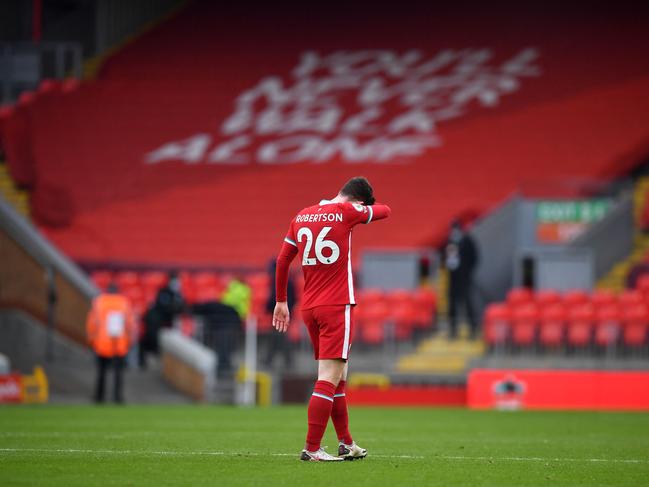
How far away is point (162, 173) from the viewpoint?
103 ft

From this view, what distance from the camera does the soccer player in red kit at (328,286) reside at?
8625mm

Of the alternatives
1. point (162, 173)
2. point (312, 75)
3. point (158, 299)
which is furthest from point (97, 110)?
point (158, 299)

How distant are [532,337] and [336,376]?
49.0ft

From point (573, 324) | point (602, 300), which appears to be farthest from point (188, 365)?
point (602, 300)

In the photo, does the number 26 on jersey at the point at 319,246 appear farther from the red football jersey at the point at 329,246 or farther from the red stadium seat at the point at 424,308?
the red stadium seat at the point at 424,308

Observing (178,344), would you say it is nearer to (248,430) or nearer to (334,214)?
(248,430)

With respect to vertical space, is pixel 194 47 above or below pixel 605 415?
above

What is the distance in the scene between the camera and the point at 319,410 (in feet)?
28.0

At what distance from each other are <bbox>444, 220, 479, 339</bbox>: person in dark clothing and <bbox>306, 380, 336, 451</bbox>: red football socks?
1542 centimetres

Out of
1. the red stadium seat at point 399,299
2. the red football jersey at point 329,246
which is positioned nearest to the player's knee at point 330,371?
the red football jersey at point 329,246

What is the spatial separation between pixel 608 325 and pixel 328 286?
1468 cm

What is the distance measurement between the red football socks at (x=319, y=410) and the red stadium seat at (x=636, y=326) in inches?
584

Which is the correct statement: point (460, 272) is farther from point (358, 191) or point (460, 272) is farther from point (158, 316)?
point (358, 191)

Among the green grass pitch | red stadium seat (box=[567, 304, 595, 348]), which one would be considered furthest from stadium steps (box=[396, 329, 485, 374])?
the green grass pitch
